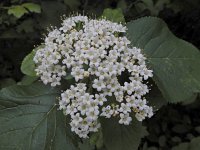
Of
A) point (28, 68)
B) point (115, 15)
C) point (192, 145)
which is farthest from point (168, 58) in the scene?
point (192, 145)

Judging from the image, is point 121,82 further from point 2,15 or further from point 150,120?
point 150,120

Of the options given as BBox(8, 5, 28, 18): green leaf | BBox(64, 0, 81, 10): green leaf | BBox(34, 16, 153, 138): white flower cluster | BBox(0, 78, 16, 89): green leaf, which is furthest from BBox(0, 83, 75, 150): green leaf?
BBox(64, 0, 81, 10): green leaf

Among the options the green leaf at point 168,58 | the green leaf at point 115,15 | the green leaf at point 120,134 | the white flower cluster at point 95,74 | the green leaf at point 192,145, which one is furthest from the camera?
the green leaf at point 192,145

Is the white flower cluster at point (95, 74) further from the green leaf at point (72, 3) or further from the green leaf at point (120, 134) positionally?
the green leaf at point (72, 3)

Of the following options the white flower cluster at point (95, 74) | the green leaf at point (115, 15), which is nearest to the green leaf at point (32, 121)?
the white flower cluster at point (95, 74)

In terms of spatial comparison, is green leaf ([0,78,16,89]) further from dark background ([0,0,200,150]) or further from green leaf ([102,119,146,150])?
green leaf ([102,119,146,150])

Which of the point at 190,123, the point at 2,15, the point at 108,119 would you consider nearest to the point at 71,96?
the point at 108,119
